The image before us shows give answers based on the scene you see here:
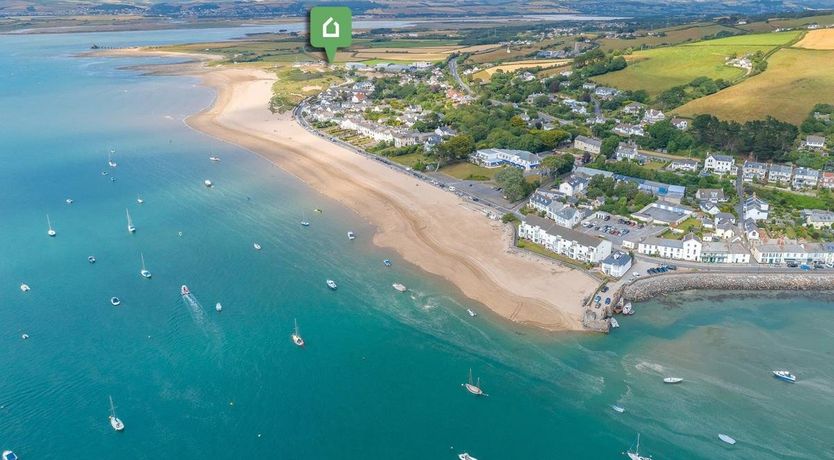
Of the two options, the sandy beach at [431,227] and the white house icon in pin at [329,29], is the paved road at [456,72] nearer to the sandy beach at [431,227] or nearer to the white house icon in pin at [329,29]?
the sandy beach at [431,227]

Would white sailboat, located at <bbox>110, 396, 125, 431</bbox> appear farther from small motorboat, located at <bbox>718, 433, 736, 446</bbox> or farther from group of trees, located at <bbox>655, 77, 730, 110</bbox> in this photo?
group of trees, located at <bbox>655, 77, 730, 110</bbox>

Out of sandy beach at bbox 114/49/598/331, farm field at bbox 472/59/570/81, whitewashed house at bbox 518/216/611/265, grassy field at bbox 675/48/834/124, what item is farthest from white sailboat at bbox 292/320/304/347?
farm field at bbox 472/59/570/81

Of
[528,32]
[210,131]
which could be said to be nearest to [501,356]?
[210,131]

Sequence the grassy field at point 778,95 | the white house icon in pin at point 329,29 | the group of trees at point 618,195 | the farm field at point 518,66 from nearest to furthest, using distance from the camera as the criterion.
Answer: the white house icon in pin at point 329,29, the group of trees at point 618,195, the grassy field at point 778,95, the farm field at point 518,66

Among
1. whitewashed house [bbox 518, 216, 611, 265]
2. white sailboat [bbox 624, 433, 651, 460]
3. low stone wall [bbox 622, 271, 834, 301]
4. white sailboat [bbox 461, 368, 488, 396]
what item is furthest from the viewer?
whitewashed house [bbox 518, 216, 611, 265]

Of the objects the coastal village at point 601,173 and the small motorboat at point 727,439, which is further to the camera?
the coastal village at point 601,173

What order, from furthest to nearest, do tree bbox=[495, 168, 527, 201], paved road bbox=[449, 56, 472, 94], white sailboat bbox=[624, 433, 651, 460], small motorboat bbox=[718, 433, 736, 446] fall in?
paved road bbox=[449, 56, 472, 94] < tree bbox=[495, 168, 527, 201] < small motorboat bbox=[718, 433, 736, 446] < white sailboat bbox=[624, 433, 651, 460]

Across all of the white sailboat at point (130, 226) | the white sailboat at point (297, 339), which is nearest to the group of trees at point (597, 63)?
the white sailboat at point (130, 226)
